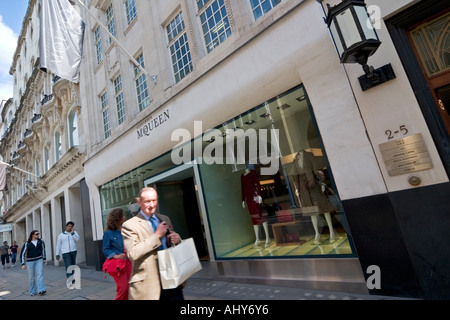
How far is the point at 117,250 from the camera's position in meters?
3.74

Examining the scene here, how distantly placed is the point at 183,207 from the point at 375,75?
7.37 m

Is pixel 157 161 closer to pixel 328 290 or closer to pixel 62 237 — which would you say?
pixel 62 237

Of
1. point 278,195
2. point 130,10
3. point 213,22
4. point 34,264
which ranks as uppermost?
point 130,10

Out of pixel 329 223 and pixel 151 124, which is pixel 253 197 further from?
pixel 151 124

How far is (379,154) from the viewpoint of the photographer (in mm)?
3555

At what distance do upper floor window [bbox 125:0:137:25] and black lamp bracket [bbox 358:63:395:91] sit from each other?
9.16 m

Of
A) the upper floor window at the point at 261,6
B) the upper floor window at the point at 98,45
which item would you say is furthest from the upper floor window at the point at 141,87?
the upper floor window at the point at 261,6

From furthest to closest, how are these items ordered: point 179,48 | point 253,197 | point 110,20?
point 110,20 < point 179,48 < point 253,197

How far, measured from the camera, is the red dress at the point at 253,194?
20.6ft

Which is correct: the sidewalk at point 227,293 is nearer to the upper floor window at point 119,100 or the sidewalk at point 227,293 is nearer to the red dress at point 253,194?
the red dress at point 253,194

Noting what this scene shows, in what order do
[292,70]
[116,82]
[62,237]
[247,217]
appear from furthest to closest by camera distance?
[116,82]
[62,237]
[247,217]
[292,70]

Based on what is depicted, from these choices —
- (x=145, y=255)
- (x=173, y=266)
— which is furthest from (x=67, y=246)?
(x=173, y=266)
